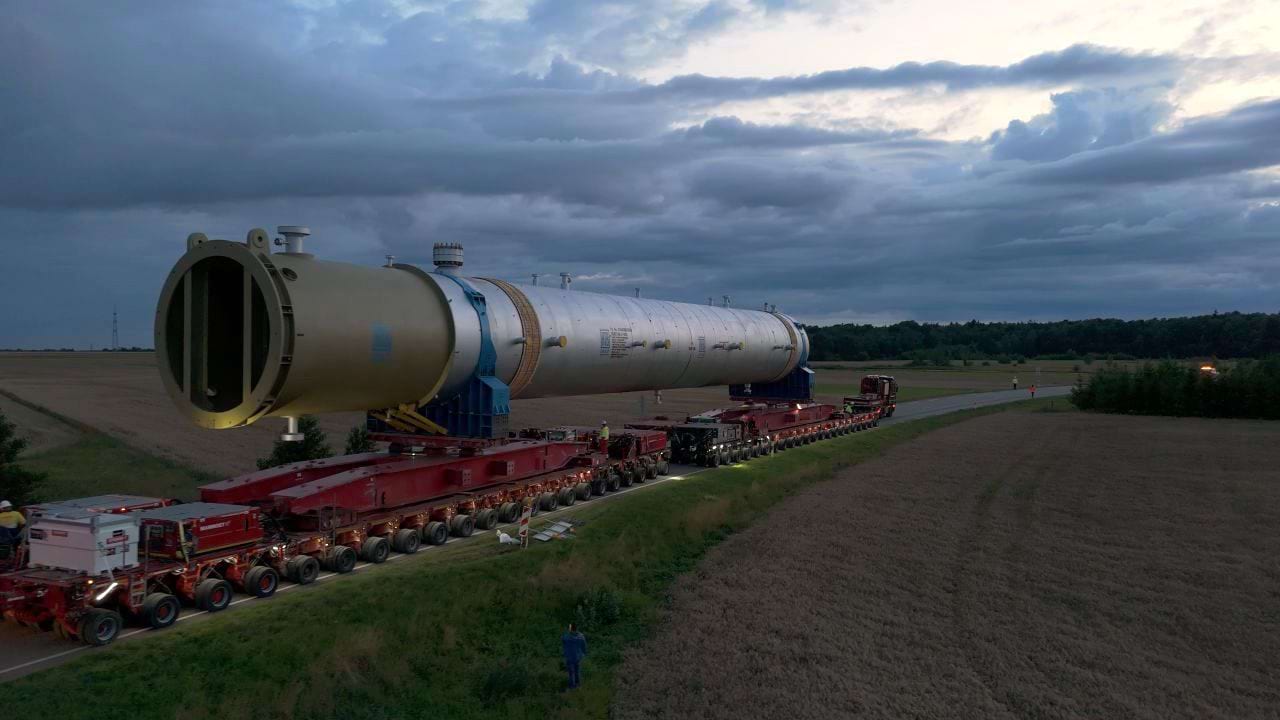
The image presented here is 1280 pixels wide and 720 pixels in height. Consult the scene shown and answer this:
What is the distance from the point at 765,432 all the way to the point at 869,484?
724cm

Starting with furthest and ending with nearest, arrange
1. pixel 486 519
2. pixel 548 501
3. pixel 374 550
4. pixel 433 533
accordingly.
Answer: pixel 548 501 < pixel 486 519 < pixel 433 533 < pixel 374 550

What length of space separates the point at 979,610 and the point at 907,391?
70.7 metres

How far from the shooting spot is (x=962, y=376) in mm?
110688

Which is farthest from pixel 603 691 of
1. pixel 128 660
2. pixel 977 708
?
pixel 128 660

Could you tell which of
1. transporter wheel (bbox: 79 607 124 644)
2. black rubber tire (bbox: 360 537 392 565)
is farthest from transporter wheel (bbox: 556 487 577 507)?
transporter wheel (bbox: 79 607 124 644)

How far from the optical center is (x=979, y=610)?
1416cm

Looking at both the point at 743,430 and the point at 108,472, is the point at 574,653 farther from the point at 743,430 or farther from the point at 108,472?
the point at 108,472

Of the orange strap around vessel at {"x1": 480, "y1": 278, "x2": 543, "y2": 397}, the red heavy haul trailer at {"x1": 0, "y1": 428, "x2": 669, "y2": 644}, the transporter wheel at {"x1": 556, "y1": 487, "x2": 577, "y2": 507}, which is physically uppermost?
the orange strap around vessel at {"x1": 480, "y1": 278, "x2": 543, "y2": 397}

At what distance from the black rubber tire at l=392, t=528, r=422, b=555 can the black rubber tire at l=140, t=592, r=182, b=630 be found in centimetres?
446

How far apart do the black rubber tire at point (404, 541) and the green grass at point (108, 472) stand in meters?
9.22

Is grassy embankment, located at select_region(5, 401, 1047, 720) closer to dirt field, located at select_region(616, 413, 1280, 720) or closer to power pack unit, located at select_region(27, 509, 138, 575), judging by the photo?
dirt field, located at select_region(616, 413, 1280, 720)

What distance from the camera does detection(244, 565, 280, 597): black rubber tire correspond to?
43.8 ft

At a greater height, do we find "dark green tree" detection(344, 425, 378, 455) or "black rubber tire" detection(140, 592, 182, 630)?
"dark green tree" detection(344, 425, 378, 455)

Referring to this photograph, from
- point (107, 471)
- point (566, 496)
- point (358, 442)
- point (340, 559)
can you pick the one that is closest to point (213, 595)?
point (340, 559)
